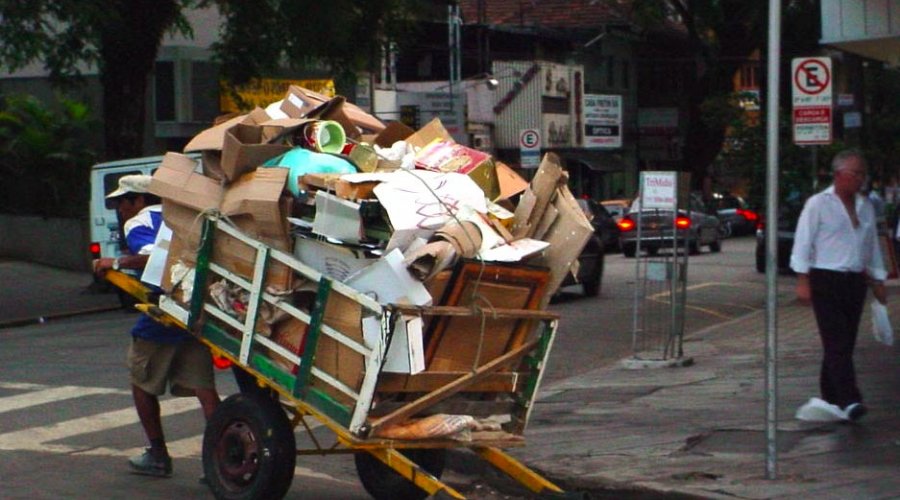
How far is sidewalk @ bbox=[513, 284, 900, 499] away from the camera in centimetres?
824

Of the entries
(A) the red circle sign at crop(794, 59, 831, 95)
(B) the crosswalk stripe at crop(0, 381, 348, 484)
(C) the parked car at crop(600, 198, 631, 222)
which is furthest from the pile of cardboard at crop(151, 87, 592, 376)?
(C) the parked car at crop(600, 198, 631, 222)

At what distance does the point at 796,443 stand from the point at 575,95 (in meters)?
40.6

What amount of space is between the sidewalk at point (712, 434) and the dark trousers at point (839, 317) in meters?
0.32

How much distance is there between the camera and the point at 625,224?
119ft

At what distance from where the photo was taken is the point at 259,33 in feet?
80.9

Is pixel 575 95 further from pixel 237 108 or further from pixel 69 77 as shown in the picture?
pixel 69 77

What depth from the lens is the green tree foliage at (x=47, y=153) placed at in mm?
29422

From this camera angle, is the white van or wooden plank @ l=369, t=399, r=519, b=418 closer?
wooden plank @ l=369, t=399, r=519, b=418

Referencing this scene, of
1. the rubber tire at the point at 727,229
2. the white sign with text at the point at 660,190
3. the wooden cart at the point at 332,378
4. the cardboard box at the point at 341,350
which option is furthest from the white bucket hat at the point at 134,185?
the rubber tire at the point at 727,229

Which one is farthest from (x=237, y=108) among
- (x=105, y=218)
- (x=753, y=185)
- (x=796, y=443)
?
(x=796, y=443)

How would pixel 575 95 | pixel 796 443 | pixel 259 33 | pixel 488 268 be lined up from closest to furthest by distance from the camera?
pixel 488 268 → pixel 796 443 → pixel 259 33 → pixel 575 95

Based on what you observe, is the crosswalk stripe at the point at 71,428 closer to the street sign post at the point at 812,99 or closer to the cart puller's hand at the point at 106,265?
the cart puller's hand at the point at 106,265

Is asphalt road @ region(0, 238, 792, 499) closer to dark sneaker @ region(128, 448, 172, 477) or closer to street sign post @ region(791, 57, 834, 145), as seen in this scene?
dark sneaker @ region(128, 448, 172, 477)

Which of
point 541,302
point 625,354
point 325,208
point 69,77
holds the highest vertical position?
point 69,77
